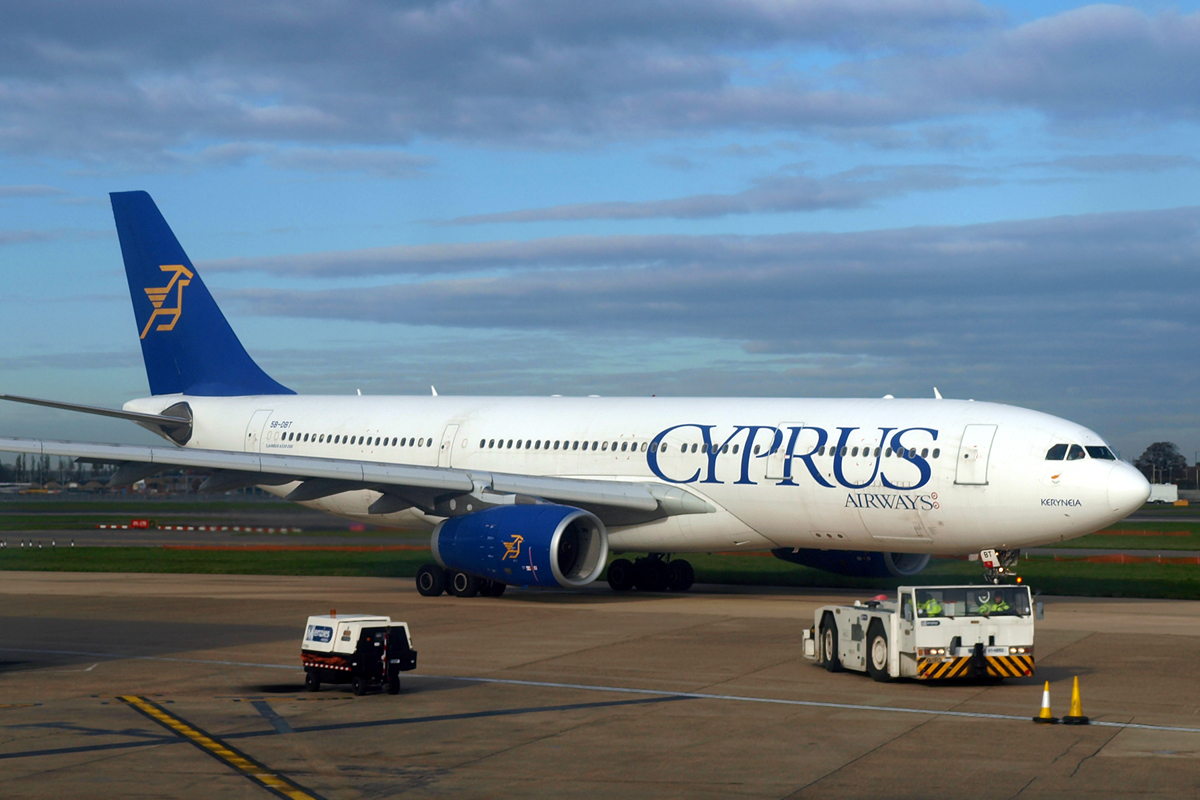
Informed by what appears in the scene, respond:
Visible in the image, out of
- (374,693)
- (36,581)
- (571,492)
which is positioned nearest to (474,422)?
(571,492)

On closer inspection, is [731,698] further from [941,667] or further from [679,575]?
[679,575]

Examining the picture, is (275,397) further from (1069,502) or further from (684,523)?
(1069,502)

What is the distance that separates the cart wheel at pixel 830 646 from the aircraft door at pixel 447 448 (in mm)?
15895

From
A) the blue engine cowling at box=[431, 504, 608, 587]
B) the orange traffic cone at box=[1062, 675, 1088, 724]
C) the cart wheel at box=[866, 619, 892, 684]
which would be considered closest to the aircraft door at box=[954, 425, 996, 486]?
the blue engine cowling at box=[431, 504, 608, 587]

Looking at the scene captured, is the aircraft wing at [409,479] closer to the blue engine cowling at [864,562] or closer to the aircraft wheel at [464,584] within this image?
the aircraft wheel at [464,584]

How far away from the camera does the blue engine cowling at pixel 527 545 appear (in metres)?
27.3

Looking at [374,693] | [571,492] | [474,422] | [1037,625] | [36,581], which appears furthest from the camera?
[36,581]

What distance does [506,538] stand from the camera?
27.7 m

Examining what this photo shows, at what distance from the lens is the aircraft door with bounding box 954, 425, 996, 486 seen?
26266 millimetres

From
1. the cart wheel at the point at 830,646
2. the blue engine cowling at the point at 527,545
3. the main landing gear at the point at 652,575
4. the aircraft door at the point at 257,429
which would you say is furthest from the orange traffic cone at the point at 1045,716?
the aircraft door at the point at 257,429

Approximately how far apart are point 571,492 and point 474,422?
211 inches

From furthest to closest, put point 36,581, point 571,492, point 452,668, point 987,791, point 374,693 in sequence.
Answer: point 36,581 < point 571,492 < point 452,668 < point 374,693 < point 987,791

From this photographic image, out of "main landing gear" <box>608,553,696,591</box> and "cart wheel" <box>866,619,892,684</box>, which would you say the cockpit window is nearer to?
"cart wheel" <box>866,619,892,684</box>

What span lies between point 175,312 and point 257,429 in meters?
4.58
